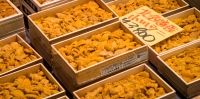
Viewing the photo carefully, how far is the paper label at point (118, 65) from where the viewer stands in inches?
63.7

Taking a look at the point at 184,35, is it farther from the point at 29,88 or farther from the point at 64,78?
the point at 29,88

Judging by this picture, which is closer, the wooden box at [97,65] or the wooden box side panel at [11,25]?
the wooden box at [97,65]

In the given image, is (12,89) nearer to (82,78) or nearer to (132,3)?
(82,78)

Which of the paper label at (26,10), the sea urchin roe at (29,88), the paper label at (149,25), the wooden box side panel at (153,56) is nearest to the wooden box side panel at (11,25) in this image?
the paper label at (26,10)

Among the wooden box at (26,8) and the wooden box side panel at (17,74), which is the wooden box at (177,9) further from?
the wooden box side panel at (17,74)

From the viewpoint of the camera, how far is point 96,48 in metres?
1.73

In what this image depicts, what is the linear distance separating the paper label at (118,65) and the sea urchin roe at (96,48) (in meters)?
0.05

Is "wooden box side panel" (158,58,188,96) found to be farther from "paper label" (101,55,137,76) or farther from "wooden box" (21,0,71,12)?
"wooden box" (21,0,71,12)

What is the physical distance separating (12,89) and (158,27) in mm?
768

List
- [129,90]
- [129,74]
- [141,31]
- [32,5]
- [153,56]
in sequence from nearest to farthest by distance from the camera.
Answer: [129,90] → [129,74] → [153,56] → [141,31] → [32,5]

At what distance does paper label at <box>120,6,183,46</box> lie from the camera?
1830 mm

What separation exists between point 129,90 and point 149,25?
1.51 feet

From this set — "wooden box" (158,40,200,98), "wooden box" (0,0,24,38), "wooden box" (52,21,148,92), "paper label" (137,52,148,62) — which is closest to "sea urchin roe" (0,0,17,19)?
"wooden box" (0,0,24,38)

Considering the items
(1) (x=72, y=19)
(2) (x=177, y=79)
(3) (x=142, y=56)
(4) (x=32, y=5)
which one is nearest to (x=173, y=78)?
(2) (x=177, y=79)
